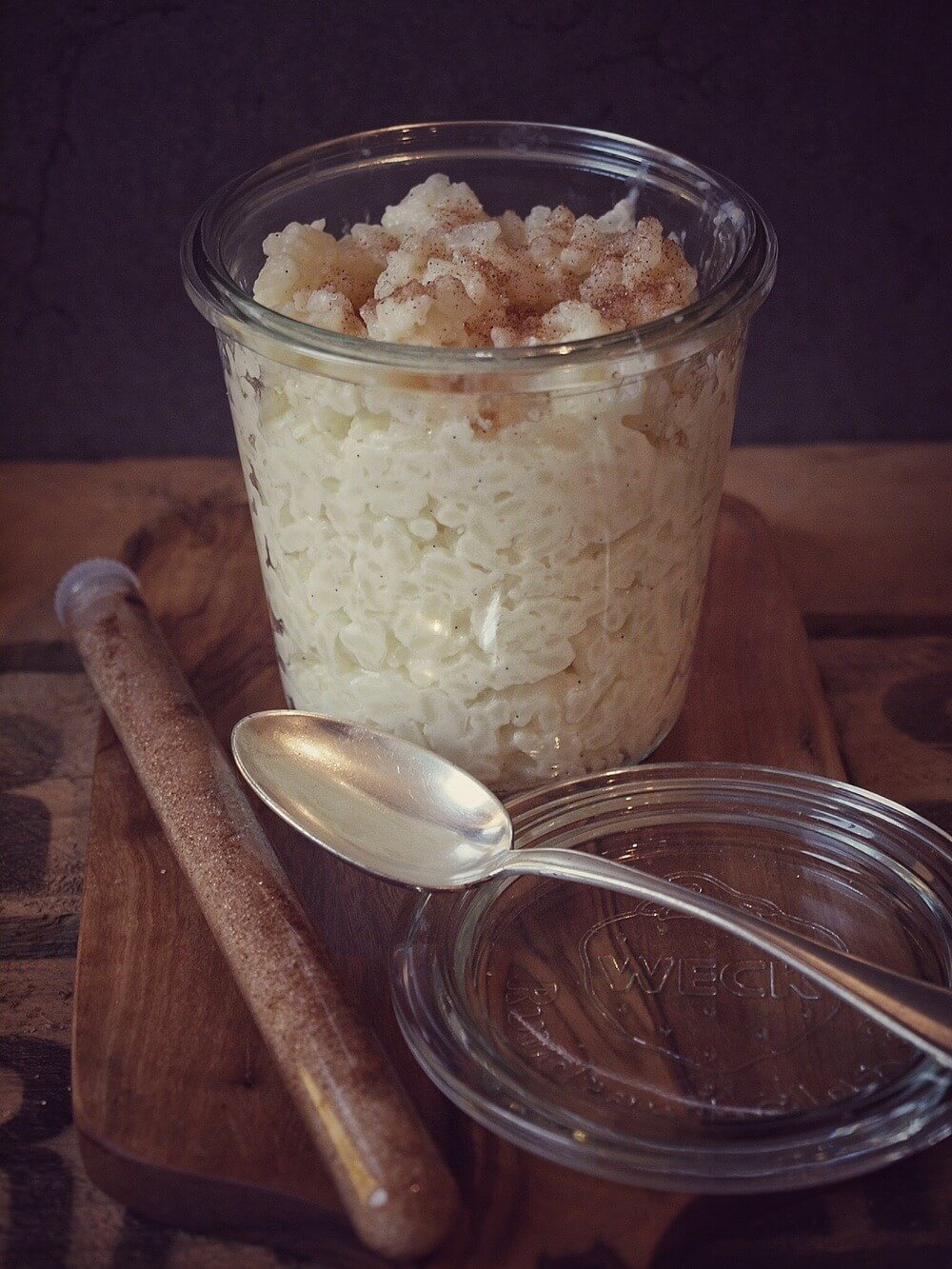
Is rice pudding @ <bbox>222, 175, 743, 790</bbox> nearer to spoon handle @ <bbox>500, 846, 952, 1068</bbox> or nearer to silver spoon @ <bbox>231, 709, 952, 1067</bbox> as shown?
silver spoon @ <bbox>231, 709, 952, 1067</bbox>

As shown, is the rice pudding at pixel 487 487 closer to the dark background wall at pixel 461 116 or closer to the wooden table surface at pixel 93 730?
the wooden table surface at pixel 93 730

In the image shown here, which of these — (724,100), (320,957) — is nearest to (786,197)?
(724,100)

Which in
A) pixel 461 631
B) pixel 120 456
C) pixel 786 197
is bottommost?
pixel 120 456

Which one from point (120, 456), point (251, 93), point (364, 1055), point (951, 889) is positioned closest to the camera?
point (364, 1055)

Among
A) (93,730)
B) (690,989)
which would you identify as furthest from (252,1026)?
(93,730)

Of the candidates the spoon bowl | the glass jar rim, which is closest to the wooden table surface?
the spoon bowl

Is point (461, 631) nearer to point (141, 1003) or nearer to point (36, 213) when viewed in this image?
point (141, 1003)
